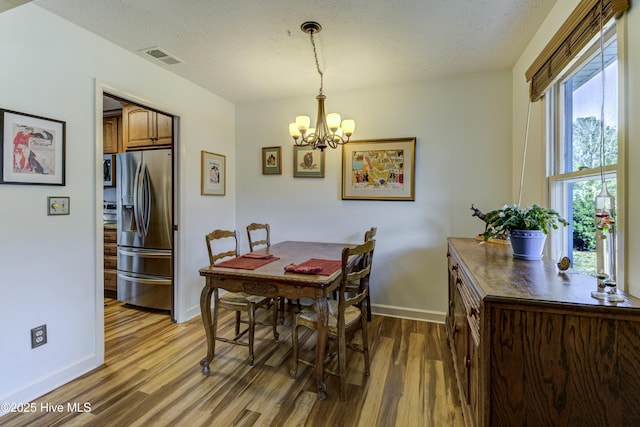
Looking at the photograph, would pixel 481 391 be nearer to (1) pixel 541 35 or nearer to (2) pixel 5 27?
(1) pixel 541 35

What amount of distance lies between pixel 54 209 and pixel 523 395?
2720 mm

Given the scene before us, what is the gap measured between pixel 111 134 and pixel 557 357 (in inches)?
185

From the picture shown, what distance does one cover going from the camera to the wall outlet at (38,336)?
6.23ft

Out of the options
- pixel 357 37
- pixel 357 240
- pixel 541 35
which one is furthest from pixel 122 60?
pixel 541 35

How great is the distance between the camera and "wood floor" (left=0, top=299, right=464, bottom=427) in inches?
67.2

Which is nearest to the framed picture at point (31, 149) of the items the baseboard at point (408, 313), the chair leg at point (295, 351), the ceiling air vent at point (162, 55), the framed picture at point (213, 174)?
the ceiling air vent at point (162, 55)

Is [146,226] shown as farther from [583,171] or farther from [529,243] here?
[583,171]

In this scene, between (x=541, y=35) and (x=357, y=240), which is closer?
(x=541, y=35)

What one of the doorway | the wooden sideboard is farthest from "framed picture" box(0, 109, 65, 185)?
the wooden sideboard

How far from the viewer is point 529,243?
5.26ft

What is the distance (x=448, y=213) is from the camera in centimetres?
302

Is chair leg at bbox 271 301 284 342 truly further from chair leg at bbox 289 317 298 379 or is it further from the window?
the window

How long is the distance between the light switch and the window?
3.12 meters

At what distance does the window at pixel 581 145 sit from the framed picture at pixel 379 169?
125cm
